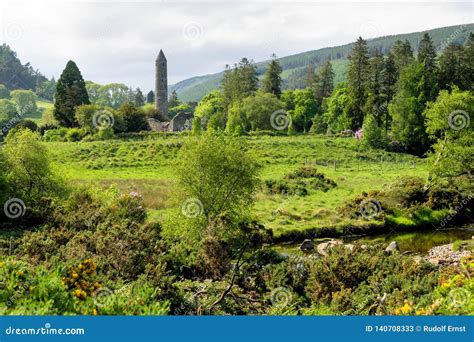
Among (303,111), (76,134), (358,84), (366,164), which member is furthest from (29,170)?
(303,111)

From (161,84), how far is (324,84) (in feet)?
123

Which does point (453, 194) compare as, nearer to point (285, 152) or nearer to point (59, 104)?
point (285, 152)

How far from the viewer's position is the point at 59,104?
72062 millimetres

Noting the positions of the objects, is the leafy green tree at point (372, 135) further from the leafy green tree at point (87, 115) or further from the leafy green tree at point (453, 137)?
the leafy green tree at point (87, 115)

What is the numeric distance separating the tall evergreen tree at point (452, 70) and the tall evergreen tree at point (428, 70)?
177cm

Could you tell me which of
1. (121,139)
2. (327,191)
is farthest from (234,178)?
(121,139)

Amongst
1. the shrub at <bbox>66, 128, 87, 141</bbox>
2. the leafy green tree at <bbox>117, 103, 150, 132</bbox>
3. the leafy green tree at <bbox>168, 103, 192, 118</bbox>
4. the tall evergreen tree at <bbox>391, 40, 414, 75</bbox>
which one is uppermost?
the tall evergreen tree at <bbox>391, 40, 414, 75</bbox>

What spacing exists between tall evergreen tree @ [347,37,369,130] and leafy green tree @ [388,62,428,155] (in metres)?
9.69

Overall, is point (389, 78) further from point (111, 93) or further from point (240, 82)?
point (111, 93)

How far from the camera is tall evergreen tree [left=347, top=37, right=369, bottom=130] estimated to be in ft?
240

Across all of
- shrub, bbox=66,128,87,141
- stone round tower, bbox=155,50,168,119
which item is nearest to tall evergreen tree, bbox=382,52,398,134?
shrub, bbox=66,128,87,141

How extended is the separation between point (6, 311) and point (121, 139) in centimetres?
5496

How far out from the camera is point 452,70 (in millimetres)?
67562

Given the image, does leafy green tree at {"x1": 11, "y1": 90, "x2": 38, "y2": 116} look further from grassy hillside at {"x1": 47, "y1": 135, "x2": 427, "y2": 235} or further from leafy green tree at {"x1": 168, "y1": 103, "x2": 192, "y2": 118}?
grassy hillside at {"x1": 47, "y1": 135, "x2": 427, "y2": 235}
